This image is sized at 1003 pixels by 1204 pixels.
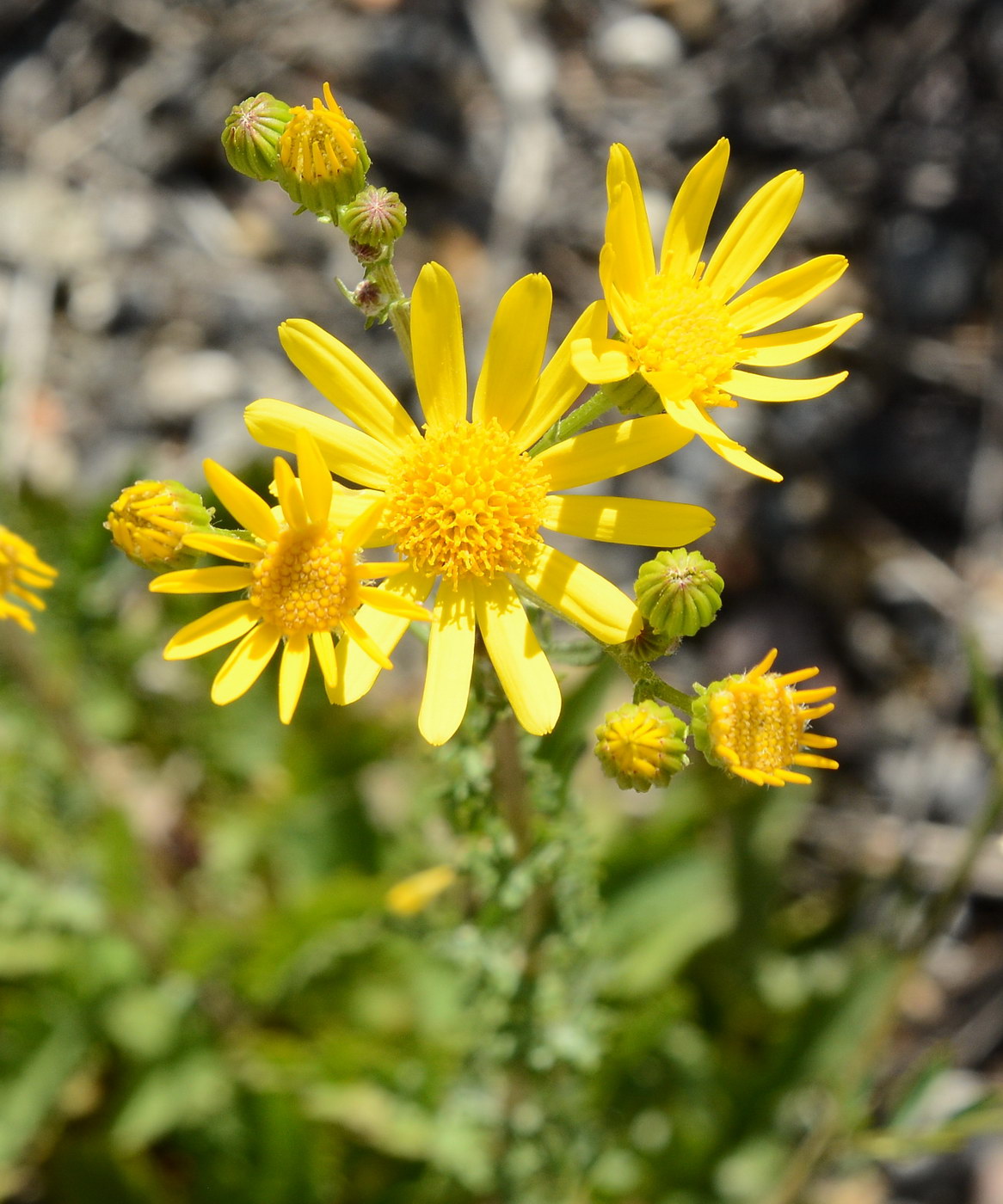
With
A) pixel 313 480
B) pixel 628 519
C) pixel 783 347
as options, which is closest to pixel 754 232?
pixel 783 347

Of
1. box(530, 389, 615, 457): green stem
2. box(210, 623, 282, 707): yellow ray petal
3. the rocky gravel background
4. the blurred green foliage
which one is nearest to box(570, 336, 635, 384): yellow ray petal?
box(530, 389, 615, 457): green stem

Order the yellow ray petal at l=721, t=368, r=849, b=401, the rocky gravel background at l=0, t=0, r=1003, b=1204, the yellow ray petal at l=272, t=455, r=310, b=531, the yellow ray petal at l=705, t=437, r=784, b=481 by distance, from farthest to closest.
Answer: the rocky gravel background at l=0, t=0, r=1003, b=1204, the yellow ray petal at l=721, t=368, r=849, b=401, the yellow ray petal at l=705, t=437, r=784, b=481, the yellow ray petal at l=272, t=455, r=310, b=531

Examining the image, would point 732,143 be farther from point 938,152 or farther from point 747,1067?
point 747,1067

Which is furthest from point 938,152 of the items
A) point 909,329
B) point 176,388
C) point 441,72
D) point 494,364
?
point 176,388

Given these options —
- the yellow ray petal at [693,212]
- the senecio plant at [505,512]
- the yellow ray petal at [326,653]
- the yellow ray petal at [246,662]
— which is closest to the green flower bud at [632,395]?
the senecio plant at [505,512]

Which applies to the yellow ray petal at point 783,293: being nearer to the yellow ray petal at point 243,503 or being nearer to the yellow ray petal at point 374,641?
the yellow ray petal at point 374,641

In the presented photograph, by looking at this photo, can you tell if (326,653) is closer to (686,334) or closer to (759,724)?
(759,724)

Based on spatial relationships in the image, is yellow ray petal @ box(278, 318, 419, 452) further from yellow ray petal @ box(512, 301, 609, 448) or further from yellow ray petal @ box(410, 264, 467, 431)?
yellow ray petal @ box(512, 301, 609, 448)
